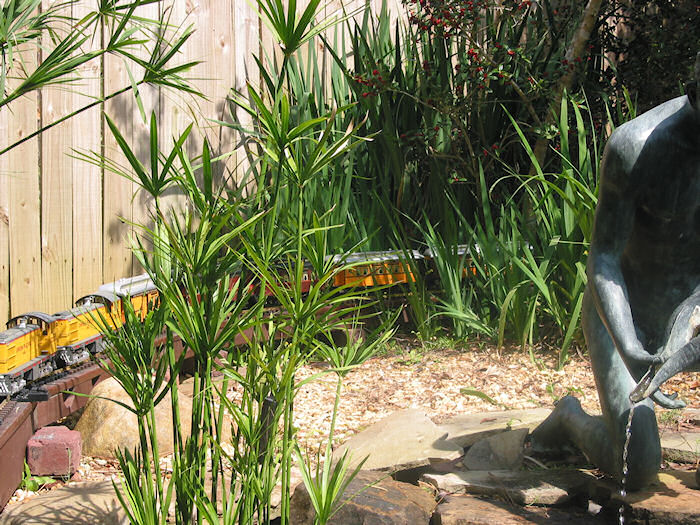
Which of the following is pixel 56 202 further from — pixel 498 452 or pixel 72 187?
pixel 498 452

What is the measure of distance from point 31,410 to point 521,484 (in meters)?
1.88

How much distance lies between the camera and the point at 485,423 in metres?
3.43

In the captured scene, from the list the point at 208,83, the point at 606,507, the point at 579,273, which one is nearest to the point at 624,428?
the point at 606,507

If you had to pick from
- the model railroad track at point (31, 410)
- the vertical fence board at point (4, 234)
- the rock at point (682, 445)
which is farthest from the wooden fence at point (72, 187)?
the rock at point (682, 445)

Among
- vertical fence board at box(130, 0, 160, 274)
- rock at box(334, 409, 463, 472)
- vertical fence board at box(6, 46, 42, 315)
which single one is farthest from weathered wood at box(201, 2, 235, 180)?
Result: rock at box(334, 409, 463, 472)

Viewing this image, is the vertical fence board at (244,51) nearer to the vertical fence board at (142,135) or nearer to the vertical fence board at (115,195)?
the vertical fence board at (142,135)

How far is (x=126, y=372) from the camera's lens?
6.42 ft

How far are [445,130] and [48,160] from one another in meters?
2.58

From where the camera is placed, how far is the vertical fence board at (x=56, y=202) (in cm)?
370

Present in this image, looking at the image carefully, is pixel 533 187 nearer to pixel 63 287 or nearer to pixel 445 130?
pixel 445 130

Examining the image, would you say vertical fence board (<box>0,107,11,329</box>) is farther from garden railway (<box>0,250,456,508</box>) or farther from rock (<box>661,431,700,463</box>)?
rock (<box>661,431,700,463</box>)

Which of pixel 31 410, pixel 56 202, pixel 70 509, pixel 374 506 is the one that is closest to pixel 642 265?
pixel 374 506

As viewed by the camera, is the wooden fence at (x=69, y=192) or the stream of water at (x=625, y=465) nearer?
the stream of water at (x=625, y=465)

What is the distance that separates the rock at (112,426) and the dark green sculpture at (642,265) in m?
1.74
